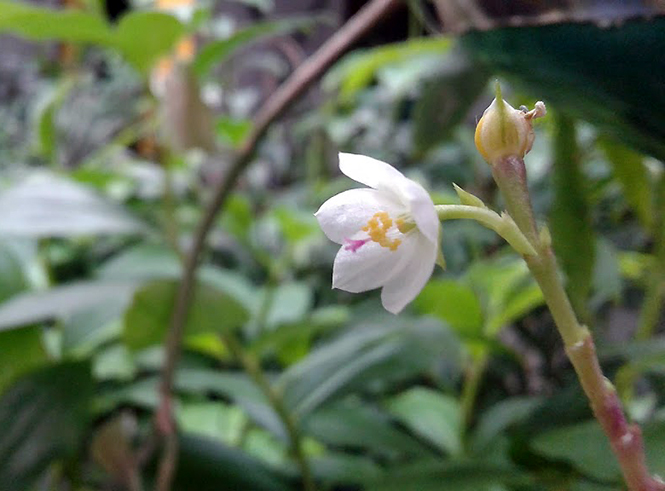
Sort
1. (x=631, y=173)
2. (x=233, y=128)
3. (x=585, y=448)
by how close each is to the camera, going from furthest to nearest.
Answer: (x=233, y=128)
(x=631, y=173)
(x=585, y=448)

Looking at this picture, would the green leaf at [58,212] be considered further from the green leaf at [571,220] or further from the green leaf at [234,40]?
the green leaf at [571,220]

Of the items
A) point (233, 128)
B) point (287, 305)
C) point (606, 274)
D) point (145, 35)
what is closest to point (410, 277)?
point (606, 274)

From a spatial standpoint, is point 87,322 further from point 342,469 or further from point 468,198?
point 468,198

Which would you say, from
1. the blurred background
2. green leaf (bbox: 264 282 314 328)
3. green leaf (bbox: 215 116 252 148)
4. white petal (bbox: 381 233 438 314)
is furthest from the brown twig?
green leaf (bbox: 215 116 252 148)

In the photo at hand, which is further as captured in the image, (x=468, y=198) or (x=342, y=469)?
(x=342, y=469)

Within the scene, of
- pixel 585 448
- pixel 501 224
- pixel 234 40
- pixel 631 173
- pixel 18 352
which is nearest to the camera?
pixel 501 224

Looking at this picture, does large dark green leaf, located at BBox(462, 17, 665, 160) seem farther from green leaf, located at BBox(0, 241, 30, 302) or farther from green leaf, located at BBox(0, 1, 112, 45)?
green leaf, located at BBox(0, 241, 30, 302)

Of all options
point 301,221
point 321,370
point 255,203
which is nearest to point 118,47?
point 301,221
